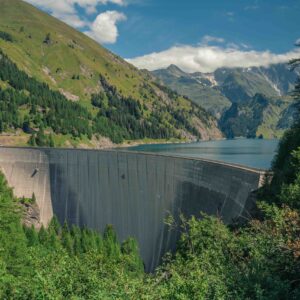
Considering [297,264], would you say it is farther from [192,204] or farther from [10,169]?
[10,169]

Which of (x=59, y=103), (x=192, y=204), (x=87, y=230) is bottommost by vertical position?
(x=87, y=230)

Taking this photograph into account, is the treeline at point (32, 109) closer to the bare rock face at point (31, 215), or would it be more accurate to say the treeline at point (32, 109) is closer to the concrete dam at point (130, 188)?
the concrete dam at point (130, 188)

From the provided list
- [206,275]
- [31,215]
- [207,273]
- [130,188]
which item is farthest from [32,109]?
[206,275]

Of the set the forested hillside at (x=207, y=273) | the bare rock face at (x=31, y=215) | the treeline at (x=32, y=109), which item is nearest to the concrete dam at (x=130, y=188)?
the bare rock face at (x=31, y=215)

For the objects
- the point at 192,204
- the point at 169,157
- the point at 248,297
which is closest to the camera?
the point at 248,297

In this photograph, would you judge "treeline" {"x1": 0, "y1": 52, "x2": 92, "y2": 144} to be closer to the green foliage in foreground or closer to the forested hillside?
the forested hillside

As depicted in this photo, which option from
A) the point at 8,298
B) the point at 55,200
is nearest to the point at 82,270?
the point at 8,298
